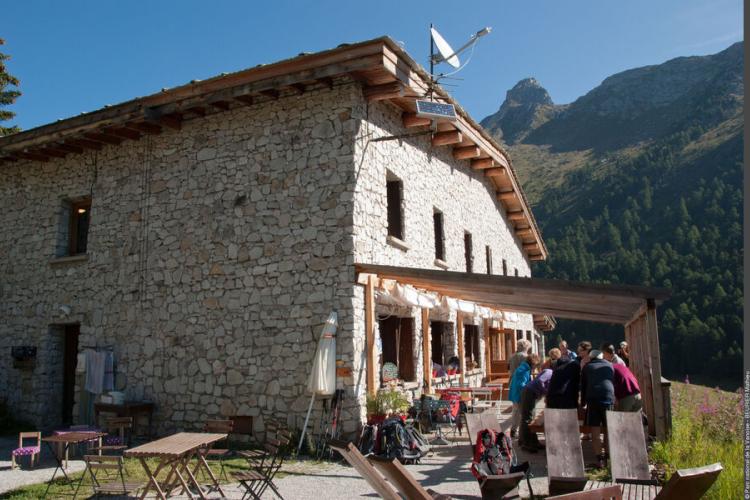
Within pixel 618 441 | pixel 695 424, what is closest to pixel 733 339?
pixel 695 424

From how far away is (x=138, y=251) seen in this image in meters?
10.6

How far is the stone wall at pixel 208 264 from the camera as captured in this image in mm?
8984

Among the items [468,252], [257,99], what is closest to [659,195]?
[468,252]

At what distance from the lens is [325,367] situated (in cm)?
833

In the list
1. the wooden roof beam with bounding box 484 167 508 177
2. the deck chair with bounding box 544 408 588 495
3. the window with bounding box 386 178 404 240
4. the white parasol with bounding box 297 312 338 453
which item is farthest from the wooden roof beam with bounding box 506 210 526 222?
the deck chair with bounding box 544 408 588 495

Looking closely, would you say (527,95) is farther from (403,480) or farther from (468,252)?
(403,480)

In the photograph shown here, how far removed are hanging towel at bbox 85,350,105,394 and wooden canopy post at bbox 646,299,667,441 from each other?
28.4ft

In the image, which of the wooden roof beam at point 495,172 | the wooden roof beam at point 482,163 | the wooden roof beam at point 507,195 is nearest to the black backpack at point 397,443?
the wooden roof beam at point 482,163

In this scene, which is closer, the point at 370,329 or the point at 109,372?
the point at 370,329

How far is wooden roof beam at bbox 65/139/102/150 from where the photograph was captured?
36.4ft

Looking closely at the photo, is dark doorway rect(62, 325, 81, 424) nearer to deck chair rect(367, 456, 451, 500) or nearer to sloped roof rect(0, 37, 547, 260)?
sloped roof rect(0, 37, 547, 260)

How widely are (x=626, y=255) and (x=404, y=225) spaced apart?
4711cm

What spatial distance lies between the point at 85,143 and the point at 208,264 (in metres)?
3.79

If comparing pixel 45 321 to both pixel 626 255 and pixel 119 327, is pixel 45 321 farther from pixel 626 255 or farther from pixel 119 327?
pixel 626 255
